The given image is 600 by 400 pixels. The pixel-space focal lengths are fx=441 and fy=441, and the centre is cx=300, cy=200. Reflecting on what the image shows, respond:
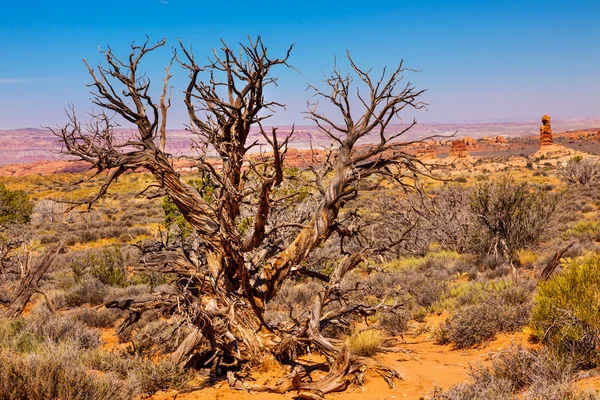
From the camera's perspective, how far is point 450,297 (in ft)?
31.0

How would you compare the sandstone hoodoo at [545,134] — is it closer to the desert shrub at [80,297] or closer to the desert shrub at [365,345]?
the desert shrub at [80,297]

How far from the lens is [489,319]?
6.91 metres

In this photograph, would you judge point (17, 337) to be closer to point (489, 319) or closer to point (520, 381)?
point (520, 381)

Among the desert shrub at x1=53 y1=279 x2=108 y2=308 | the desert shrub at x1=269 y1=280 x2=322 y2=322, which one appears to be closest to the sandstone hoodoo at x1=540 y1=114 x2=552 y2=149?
the desert shrub at x1=269 y1=280 x2=322 y2=322

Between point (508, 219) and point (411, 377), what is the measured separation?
8.77 meters

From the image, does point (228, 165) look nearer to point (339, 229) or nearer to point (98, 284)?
point (339, 229)

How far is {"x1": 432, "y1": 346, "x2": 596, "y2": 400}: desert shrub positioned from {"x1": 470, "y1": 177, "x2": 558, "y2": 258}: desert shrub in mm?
8258

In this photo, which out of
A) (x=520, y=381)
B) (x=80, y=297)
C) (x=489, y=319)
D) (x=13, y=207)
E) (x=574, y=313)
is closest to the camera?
(x=520, y=381)

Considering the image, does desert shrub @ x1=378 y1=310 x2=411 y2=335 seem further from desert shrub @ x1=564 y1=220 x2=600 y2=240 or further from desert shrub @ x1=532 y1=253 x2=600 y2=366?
desert shrub @ x1=564 y1=220 x2=600 y2=240

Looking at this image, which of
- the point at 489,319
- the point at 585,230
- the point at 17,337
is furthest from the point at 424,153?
the point at 585,230

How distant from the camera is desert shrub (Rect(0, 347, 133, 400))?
147 inches

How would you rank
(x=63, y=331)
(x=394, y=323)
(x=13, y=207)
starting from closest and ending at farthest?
(x=63, y=331), (x=394, y=323), (x=13, y=207)

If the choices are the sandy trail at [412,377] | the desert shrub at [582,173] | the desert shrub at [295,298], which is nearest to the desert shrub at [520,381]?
the sandy trail at [412,377]

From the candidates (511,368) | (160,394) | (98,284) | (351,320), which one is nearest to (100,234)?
(98,284)
